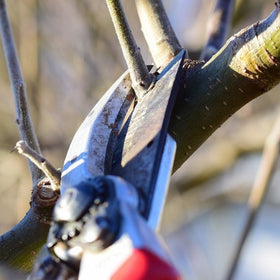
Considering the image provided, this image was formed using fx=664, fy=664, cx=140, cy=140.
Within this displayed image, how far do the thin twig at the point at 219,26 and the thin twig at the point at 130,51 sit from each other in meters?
0.24

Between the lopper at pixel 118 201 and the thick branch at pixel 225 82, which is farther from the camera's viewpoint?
the thick branch at pixel 225 82

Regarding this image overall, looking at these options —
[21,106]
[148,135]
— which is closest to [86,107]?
[21,106]

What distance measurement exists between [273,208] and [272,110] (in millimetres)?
1715

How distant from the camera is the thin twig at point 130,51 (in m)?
0.96

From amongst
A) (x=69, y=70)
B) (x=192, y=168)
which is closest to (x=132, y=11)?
(x=69, y=70)

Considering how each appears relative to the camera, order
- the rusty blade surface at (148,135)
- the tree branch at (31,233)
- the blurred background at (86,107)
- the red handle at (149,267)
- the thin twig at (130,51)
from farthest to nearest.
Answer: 1. the blurred background at (86,107)
2. the tree branch at (31,233)
3. the thin twig at (130,51)
4. the rusty blade surface at (148,135)
5. the red handle at (149,267)

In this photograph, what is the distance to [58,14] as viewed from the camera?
376cm

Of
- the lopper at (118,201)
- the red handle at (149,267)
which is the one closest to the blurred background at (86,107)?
the lopper at (118,201)

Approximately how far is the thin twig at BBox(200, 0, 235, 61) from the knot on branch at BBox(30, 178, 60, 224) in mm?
380

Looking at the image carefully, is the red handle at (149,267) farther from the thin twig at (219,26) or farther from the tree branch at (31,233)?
the thin twig at (219,26)

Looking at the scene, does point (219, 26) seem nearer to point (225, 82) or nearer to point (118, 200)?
point (225, 82)

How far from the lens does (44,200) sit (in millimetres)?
1060

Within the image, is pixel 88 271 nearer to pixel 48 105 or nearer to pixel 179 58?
pixel 179 58

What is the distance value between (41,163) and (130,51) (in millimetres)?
211
